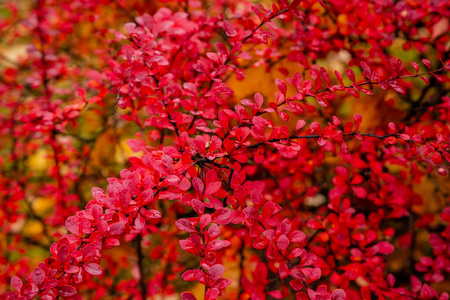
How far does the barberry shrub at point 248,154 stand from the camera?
659 mm

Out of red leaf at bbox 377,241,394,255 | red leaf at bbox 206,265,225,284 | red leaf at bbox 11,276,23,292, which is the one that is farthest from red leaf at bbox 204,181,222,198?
red leaf at bbox 377,241,394,255

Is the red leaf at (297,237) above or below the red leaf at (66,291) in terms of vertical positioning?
below

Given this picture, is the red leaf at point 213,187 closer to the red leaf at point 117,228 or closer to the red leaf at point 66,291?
the red leaf at point 117,228

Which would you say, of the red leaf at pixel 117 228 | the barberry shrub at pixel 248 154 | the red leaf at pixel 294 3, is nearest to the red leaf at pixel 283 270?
the barberry shrub at pixel 248 154

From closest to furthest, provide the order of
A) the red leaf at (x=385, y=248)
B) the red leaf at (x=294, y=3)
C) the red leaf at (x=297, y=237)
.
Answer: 1. the red leaf at (x=297, y=237)
2. the red leaf at (x=294, y=3)
3. the red leaf at (x=385, y=248)

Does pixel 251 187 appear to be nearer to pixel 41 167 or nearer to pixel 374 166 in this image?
pixel 374 166

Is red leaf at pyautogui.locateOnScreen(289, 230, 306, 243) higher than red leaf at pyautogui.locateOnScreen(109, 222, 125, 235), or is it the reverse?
red leaf at pyautogui.locateOnScreen(109, 222, 125, 235)

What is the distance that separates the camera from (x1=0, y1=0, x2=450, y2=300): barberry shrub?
0.66 meters

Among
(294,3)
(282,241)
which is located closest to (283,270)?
(282,241)

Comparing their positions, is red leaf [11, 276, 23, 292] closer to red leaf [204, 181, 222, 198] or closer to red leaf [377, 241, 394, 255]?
red leaf [204, 181, 222, 198]

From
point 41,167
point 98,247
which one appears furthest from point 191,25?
point 41,167

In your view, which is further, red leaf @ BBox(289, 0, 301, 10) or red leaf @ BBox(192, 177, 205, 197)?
red leaf @ BBox(289, 0, 301, 10)

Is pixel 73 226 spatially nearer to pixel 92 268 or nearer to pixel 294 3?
pixel 92 268

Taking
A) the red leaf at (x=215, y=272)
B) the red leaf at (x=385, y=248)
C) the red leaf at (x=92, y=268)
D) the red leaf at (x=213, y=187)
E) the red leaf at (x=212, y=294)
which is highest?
the red leaf at (x=213, y=187)
